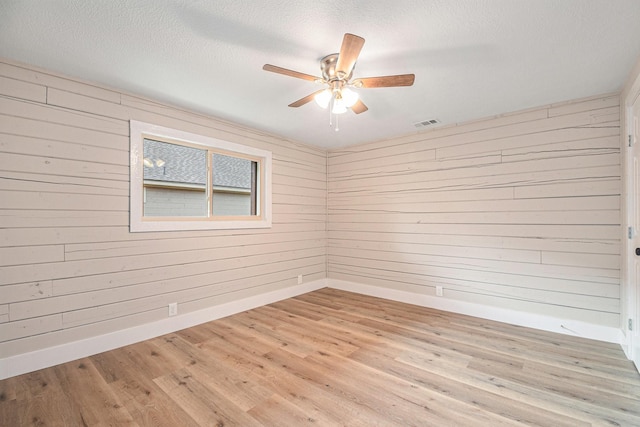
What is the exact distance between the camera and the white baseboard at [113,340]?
2.28 m

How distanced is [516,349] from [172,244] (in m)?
3.61

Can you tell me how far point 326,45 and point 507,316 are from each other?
3465 millimetres

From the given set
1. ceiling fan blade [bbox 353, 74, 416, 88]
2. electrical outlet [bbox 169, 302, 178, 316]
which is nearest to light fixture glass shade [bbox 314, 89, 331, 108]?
ceiling fan blade [bbox 353, 74, 416, 88]

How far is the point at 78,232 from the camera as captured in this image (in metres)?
2.57

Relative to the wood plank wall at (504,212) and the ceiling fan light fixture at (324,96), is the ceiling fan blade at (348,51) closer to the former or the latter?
the ceiling fan light fixture at (324,96)

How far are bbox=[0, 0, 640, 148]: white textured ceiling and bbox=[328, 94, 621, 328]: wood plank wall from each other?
1.53ft

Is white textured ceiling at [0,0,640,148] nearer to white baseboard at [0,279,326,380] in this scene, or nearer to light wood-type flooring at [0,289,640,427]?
white baseboard at [0,279,326,380]

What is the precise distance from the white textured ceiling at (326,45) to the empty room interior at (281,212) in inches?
0.7

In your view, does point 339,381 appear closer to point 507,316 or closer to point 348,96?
point 348,96

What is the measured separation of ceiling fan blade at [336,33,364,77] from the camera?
1647mm

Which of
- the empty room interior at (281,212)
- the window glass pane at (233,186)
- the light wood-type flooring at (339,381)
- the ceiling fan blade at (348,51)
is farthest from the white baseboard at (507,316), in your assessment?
the ceiling fan blade at (348,51)

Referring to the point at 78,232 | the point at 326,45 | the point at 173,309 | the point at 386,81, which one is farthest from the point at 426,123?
the point at 78,232

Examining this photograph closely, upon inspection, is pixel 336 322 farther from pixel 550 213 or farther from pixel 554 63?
pixel 554 63

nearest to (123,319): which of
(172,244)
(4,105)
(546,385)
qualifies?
(172,244)
